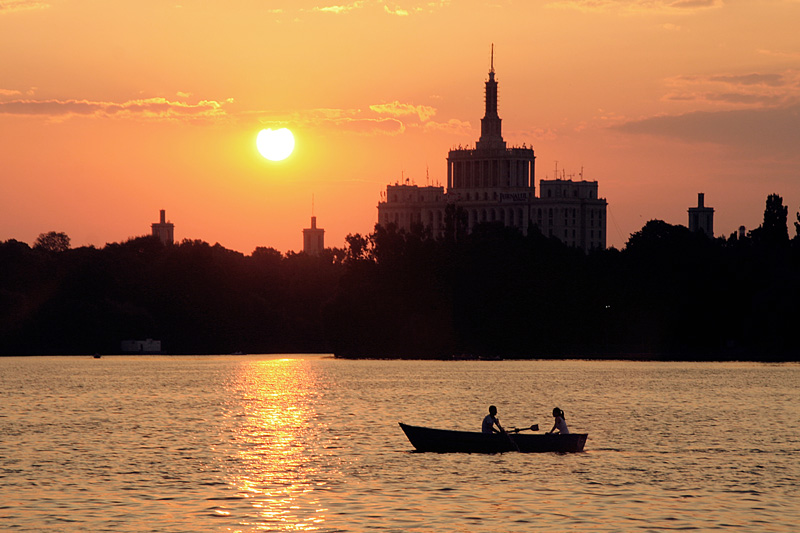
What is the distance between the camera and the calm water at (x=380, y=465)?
51.7 metres

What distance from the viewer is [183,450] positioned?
76750 millimetres

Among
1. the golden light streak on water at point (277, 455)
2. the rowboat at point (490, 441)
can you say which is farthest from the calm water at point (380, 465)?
the rowboat at point (490, 441)

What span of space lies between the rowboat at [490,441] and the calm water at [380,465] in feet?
2.38

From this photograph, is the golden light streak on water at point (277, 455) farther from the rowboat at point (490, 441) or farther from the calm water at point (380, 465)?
the rowboat at point (490, 441)

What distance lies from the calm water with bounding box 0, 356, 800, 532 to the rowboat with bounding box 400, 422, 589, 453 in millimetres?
726

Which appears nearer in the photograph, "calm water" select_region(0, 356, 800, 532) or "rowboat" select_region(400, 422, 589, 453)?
"calm water" select_region(0, 356, 800, 532)

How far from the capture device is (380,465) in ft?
223

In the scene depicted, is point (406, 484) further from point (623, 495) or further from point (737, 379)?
point (737, 379)

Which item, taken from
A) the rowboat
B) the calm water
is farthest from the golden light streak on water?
the rowboat

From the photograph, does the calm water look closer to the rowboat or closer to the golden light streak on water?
the golden light streak on water

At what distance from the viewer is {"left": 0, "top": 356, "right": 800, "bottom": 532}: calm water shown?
51656mm

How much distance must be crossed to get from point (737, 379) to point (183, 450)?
102m

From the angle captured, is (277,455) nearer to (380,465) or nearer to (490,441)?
(380,465)

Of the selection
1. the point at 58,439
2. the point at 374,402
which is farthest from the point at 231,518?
the point at 374,402
